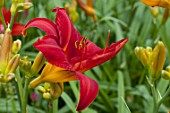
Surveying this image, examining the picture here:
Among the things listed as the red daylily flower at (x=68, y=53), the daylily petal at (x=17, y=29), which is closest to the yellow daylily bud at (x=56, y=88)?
the red daylily flower at (x=68, y=53)

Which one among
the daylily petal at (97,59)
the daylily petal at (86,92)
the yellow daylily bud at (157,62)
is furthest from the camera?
the yellow daylily bud at (157,62)

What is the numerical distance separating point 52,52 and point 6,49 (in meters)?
0.14

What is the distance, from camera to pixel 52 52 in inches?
42.2

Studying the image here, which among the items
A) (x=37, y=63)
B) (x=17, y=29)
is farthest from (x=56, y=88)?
(x=17, y=29)

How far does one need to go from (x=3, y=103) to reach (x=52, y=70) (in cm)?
99

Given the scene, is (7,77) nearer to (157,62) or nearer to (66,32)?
(66,32)

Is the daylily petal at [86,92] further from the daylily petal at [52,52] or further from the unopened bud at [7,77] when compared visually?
the unopened bud at [7,77]

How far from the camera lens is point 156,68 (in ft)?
4.14

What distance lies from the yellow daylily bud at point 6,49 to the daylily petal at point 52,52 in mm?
108

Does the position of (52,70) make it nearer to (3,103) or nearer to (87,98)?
(87,98)

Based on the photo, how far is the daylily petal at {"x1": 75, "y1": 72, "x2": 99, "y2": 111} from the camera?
38.8 inches

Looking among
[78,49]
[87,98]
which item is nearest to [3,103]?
[78,49]

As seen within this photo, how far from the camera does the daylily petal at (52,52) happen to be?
3.46ft

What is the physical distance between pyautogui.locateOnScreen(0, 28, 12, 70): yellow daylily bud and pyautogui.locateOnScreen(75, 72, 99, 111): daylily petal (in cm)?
20
